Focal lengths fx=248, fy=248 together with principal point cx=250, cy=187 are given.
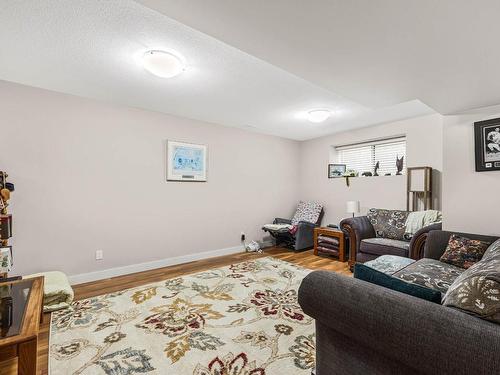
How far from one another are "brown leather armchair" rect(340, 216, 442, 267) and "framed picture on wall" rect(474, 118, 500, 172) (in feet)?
2.77

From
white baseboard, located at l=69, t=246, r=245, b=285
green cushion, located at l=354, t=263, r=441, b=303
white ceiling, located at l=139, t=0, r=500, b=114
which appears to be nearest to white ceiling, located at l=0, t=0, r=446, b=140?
white ceiling, located at l=139, t=0, r=500, b=114

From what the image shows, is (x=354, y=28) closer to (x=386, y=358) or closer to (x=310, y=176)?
(x=386, y=358)

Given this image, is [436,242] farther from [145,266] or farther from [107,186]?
[107,186]

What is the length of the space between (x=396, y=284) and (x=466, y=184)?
2.34m

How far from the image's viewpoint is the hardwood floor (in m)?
1.98

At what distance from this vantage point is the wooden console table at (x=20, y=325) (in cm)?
119

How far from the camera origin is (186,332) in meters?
1.99

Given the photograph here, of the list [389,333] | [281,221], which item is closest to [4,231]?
[389,333]

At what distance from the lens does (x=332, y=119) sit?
4.01m

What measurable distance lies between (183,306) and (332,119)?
3.40 metres

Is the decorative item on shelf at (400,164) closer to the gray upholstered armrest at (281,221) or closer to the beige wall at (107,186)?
the gray upholstered armrest at (281,221)

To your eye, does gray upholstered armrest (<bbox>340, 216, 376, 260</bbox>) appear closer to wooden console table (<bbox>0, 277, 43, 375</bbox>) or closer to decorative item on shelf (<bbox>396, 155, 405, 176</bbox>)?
decorative item on shelf (<bbox>396, 155, 405, 176</bbox>)

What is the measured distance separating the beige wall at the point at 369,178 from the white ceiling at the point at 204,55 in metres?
0.56

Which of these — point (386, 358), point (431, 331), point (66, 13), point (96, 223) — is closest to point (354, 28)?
point (431, 331)
